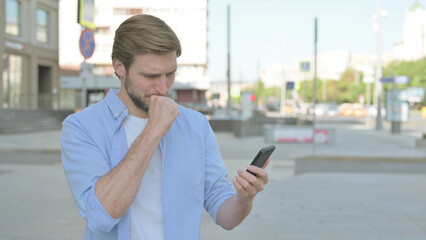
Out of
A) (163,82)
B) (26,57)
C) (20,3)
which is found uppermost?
(20,3)

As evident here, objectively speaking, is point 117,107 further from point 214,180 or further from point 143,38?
point 214,180

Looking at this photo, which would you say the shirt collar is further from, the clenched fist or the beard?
the clenched fist

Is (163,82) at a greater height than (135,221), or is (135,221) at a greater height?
(163,82)

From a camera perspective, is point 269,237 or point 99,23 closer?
point 269,237

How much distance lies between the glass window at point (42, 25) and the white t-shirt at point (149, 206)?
120ft

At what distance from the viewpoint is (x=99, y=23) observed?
2968 inches

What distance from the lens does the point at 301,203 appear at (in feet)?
24.9

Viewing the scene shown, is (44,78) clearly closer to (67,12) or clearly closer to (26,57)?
(26,57)

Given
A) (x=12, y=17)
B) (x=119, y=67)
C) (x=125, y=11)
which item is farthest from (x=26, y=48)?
(x=125, y=11)

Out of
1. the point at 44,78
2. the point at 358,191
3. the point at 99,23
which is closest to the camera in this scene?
the point at 358,191

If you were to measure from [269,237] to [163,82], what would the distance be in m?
4.12

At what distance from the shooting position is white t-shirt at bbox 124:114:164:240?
1.84 meters

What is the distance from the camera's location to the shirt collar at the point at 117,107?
1875 mm

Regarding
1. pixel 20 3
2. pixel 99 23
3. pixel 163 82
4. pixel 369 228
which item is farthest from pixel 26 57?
pixel 99 23
